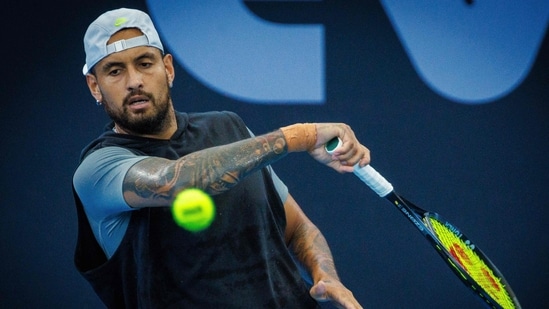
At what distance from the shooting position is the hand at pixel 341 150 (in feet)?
8.56

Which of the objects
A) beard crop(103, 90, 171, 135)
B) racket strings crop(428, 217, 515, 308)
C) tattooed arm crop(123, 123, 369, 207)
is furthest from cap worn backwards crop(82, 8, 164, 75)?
racket strings crop(428, 217, 515, 308)

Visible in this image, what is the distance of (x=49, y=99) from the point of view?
4301 mm

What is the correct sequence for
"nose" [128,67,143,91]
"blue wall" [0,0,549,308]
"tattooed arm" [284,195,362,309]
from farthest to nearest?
"blue wall" [0,0,549,308]
"tattooed arm" [284,195,362,309]
"nose" [128,67,143,91]

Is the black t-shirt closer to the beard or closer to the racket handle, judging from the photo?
the beard

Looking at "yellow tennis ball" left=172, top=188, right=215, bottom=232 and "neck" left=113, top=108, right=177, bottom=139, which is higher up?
"neck" left=113, top=108, right=177, bottom=139

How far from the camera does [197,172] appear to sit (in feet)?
8.03

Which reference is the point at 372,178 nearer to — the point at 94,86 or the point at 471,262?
the point at 471,262

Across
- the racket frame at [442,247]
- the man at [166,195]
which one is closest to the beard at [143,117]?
the man at [166,195]

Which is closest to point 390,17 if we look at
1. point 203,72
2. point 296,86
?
point 296,86

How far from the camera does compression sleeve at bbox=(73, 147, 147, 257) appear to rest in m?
2.53

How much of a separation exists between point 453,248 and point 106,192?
3.85 feet

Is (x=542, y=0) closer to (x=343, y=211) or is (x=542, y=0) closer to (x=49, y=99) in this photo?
(x=343, y=211)

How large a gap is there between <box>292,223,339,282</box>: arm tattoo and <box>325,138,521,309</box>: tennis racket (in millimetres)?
324

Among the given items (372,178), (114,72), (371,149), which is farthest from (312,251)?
(371,149)
